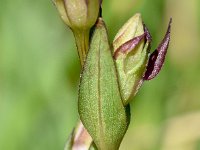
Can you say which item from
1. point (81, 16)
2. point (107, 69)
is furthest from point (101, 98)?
point (81, 16)

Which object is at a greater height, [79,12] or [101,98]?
[79,12]

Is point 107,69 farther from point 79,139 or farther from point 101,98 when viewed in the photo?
point 79,139

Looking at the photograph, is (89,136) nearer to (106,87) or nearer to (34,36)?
(106,87)

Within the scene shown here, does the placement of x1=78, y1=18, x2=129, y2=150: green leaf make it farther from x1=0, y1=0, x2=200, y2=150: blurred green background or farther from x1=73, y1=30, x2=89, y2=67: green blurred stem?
x1=0, y1=0, x2=200, y2=150: blurred green background

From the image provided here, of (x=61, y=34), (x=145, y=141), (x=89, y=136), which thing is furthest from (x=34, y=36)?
(x=89, y=136)

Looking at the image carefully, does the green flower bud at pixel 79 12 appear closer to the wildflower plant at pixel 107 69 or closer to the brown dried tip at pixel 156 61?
the wildflower plant at pixel 107 69

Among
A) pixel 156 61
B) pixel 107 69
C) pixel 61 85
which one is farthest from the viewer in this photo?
pixel 61 85

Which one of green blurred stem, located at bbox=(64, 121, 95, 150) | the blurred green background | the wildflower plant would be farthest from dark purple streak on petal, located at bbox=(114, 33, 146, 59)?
the blurred green background
